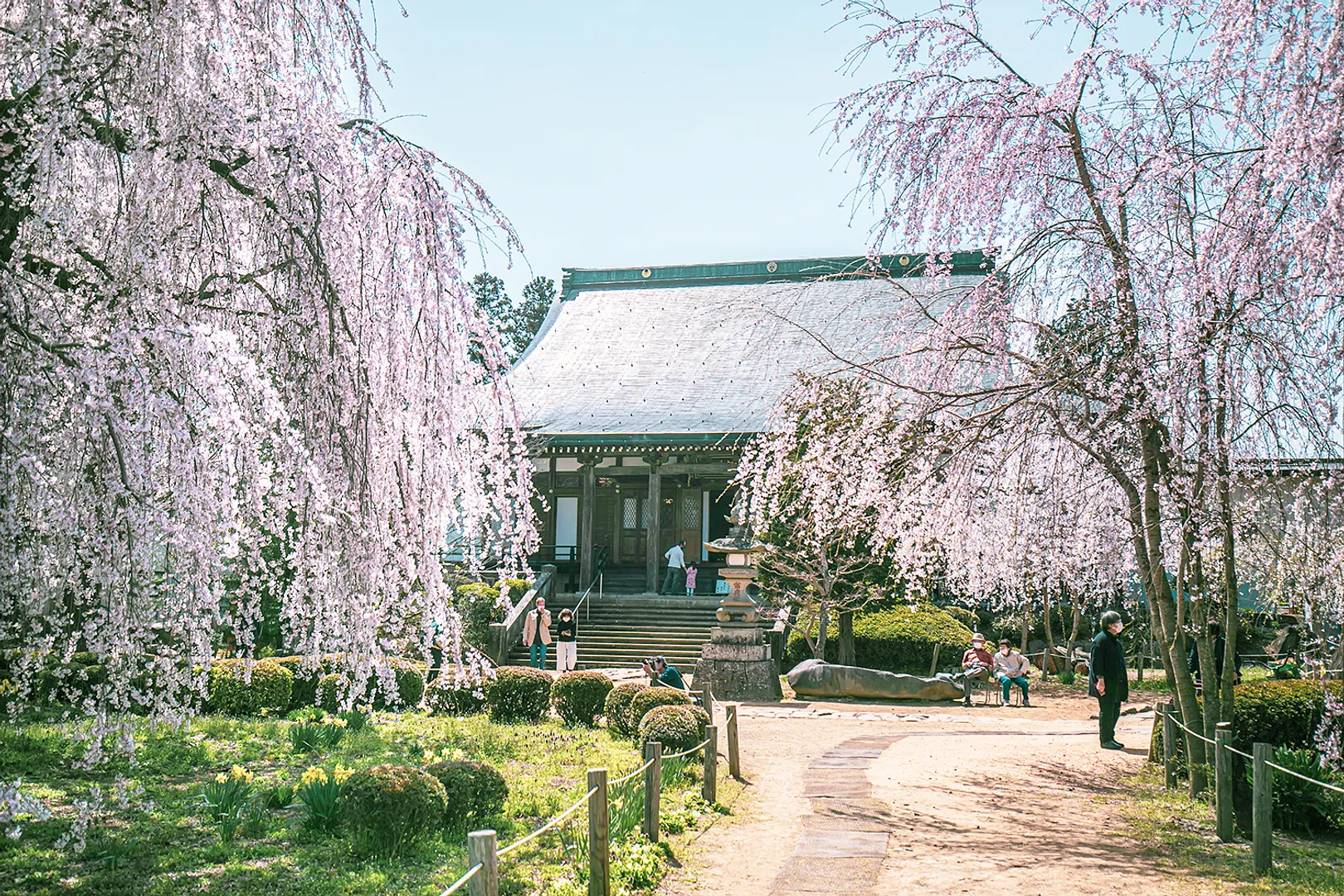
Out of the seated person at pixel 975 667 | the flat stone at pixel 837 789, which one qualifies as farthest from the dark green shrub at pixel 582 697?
the seated person at pixel 975 667

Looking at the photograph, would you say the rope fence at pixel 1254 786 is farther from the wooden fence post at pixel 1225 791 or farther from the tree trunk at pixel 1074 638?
the tree trunk at pixel 1074 638

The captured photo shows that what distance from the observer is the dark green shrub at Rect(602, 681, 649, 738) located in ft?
39.2

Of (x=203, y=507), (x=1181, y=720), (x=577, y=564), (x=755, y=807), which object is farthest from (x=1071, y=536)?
(x=577, y=564)

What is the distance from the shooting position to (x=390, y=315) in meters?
4.73

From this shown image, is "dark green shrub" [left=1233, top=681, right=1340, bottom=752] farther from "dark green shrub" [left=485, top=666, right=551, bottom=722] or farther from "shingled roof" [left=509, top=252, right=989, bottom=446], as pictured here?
"shingled roof" [left=509, top=252, right=989, bottom=446]

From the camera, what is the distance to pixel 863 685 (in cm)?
1723

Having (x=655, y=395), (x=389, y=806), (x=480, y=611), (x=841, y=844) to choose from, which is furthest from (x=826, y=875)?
(x=655, y=395)

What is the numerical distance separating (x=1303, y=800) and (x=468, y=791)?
6.11 meters

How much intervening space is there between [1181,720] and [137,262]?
30.4 ft

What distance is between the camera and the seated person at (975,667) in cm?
1717

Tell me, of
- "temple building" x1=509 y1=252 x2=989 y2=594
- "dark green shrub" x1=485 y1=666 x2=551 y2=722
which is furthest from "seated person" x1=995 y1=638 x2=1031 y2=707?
"dark green shrub" x1=485 y1=666 x2=551 y2=722

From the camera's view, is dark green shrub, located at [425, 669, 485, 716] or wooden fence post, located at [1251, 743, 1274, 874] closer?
wooden fence post, located at [1251, 743, 1274, 874]

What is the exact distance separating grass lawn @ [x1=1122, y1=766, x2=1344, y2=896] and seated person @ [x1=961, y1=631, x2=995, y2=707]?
27.4ft

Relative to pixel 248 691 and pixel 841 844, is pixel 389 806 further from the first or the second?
pixel 248 691
